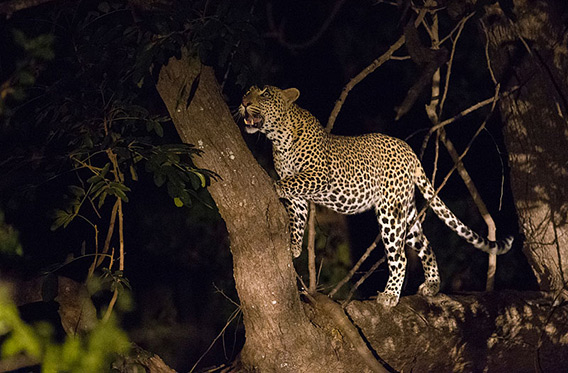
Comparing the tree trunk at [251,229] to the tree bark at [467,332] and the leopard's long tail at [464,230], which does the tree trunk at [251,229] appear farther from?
the leopard's long tail at [464,230]

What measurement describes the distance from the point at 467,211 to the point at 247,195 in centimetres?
381

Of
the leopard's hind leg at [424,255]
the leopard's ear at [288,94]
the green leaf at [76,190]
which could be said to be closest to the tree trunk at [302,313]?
the leopard's hind leg at [424,255]

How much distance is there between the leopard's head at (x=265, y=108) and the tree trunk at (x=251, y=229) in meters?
0.72

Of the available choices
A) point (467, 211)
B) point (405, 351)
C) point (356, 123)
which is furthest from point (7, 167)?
point (467, 211)

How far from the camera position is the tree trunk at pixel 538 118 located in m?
5.12

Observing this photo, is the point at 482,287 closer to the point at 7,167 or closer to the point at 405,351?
the point at 405,351

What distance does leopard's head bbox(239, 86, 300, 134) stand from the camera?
4.79 metres

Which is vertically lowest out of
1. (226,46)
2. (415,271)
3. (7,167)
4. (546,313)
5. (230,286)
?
(230,286)

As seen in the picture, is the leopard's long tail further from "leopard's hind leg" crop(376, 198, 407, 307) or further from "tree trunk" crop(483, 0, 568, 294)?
"leopard's hind leg" crop(376, 198, 407, 307)

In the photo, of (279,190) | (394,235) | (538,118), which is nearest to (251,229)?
(279,190)

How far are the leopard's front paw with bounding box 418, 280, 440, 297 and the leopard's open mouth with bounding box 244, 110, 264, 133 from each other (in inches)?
57.8

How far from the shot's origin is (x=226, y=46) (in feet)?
12.1

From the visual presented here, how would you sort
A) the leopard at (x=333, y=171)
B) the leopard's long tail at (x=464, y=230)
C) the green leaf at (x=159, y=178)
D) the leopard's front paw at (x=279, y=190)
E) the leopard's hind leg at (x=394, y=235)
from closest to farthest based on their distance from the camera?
the green leaf at (x=159, y=178)
the leopard's front paw at (x=279, y=190)
the leopard at (x=333, y=171)
the leopard's hind leg at (x=394, y=235)
the leopard's long tail at (x=464, y=230)

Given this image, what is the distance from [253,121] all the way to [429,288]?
1569 millimetres
